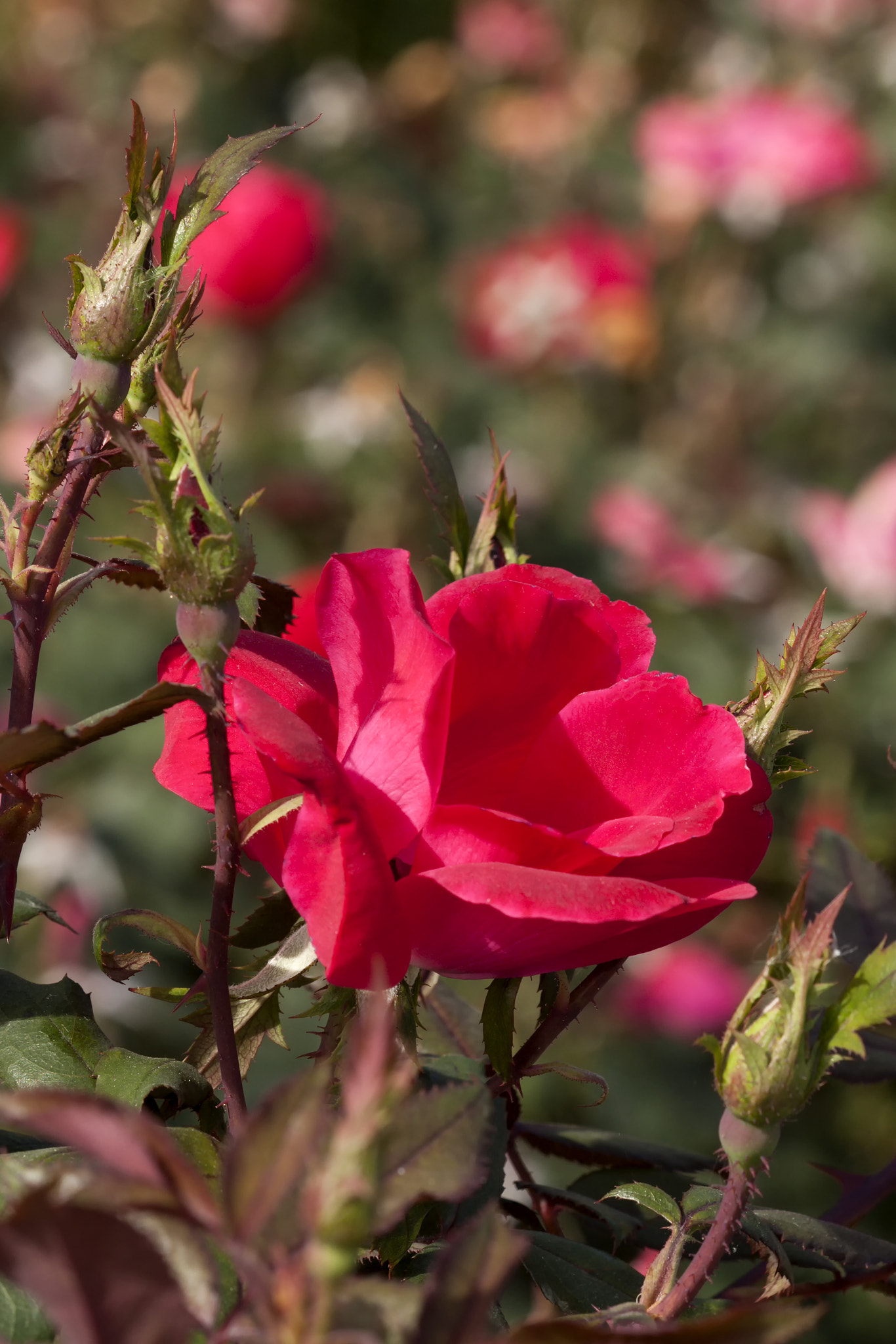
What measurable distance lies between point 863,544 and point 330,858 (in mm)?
1398

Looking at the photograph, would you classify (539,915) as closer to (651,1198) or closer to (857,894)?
(651,1198)

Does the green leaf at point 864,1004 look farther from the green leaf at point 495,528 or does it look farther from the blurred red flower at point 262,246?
the blurred red flower at point 262,246

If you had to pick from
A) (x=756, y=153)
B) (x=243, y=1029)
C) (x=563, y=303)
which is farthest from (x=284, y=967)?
(x=756, y=153)

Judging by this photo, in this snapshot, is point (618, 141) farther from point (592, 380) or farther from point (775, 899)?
point (775, 899)

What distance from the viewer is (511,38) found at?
2.78 metres

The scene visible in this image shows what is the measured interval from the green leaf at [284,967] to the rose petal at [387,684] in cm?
3

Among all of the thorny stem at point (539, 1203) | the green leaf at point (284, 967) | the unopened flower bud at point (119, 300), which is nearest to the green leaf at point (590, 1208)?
the thorny stem at point (539, 1203)

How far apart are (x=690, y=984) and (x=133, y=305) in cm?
125

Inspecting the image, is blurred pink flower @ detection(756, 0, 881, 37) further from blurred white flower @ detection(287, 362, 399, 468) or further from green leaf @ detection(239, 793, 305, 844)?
green leaf @ detection(239, 793, 305, 844)

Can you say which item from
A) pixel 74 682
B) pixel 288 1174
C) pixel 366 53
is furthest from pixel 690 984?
pixel 366 53

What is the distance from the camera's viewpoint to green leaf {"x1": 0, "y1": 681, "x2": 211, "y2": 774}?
8.3 inches

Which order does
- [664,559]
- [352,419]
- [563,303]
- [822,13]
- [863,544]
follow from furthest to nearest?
1. [822,13]
2. [563,303]
3. [352,419]
4. [664,559]
5. [863,544]

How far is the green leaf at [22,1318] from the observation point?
0.19 meters

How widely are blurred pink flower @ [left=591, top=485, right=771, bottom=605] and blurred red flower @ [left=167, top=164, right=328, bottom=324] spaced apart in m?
0.51
